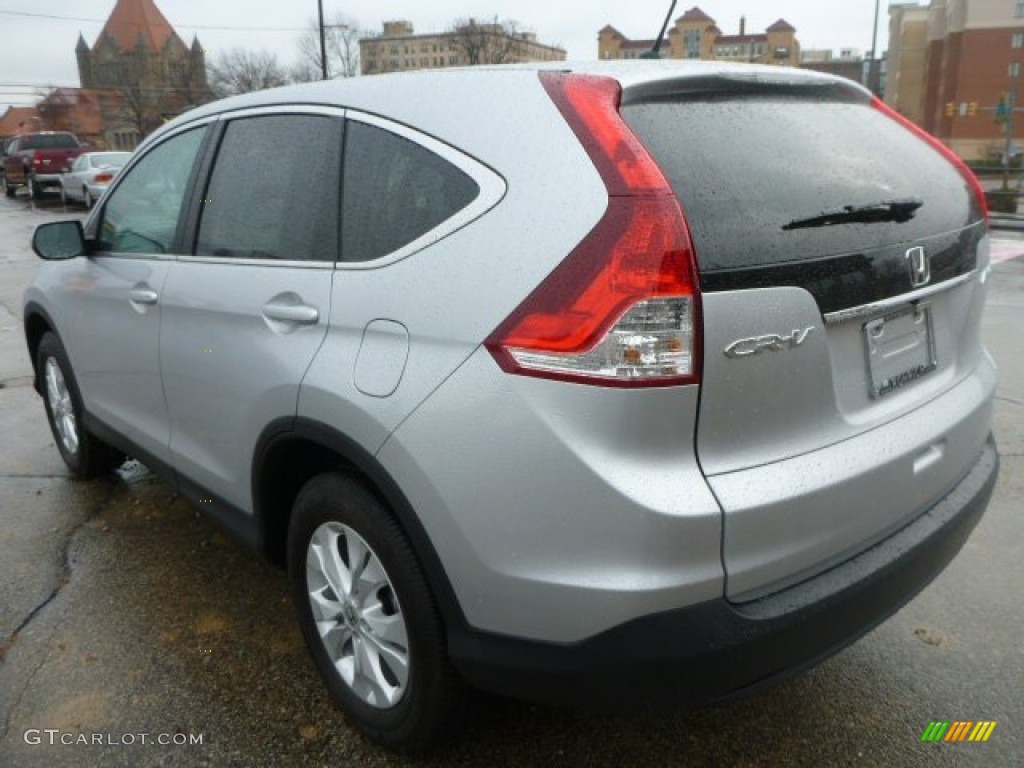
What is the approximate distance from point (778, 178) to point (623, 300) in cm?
52

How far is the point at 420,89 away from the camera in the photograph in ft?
7.05

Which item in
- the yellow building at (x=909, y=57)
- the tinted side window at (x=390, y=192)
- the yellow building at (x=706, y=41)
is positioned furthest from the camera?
the yellow building at (x=706, y=41)

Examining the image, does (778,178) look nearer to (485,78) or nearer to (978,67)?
(485,78)

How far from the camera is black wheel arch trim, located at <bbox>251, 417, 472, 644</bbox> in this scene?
6.29 ft

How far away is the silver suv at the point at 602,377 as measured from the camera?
168 cm

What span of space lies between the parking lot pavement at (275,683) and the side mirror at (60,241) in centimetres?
120

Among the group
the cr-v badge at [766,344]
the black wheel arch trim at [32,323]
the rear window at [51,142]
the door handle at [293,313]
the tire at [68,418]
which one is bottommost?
the tire at [68,418]

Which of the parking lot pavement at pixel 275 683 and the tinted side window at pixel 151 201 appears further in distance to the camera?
the tinted side window at pixel 151 201

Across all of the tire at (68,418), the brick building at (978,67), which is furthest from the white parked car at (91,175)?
the brick building at (978,67)

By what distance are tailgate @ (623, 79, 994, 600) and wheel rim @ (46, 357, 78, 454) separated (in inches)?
138

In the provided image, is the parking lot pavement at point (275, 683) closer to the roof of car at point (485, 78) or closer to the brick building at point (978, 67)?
the roof of car at point (485, 78)

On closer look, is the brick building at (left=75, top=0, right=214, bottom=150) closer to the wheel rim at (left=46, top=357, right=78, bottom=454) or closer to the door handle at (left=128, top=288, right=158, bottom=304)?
A: the wheel rim at (left=46, top=357, right=78, bottom=454)

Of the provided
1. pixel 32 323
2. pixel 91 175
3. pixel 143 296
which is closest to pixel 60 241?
pixel 143 296
